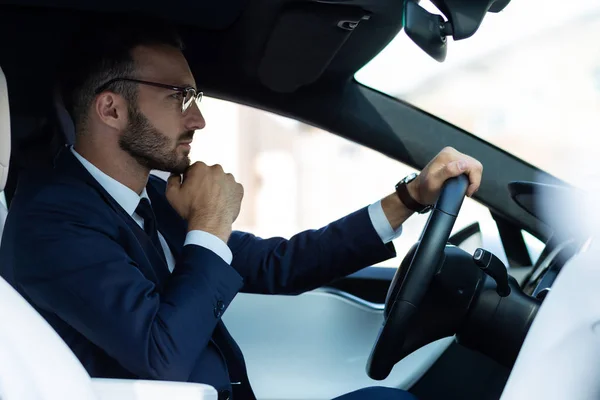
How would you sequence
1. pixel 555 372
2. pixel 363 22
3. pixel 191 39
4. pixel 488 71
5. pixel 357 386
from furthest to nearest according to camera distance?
pixel 488 71 → pixel 357 386 → pixel 191 39 → pixel 363 22 → pixel 555 372

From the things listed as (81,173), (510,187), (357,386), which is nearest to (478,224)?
(510,187)

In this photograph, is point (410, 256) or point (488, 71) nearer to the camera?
point (410, 256)

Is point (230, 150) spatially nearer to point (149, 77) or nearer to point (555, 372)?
point (149, 77)

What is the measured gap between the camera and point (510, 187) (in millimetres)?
2018

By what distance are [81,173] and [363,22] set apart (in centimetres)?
65

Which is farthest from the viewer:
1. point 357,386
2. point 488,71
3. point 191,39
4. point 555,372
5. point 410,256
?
point 488,71

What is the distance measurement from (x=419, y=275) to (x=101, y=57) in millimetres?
812

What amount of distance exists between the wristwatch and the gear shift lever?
313 millimetres

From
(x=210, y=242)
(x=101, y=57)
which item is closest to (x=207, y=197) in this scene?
(x=210, y=242)

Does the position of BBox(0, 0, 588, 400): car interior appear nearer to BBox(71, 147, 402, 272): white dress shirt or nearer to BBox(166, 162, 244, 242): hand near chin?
BBox(71, 147, 402, 272): white dress shirt

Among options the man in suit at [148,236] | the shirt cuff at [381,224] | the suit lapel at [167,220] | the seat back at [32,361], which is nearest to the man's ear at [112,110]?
the man in suit at [148,236]

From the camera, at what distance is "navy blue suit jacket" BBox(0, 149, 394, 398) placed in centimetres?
142

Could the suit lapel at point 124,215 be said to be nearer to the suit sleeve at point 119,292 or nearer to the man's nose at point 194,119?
the suit sleeve at point 119,292

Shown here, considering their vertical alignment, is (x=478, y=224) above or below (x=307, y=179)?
below
